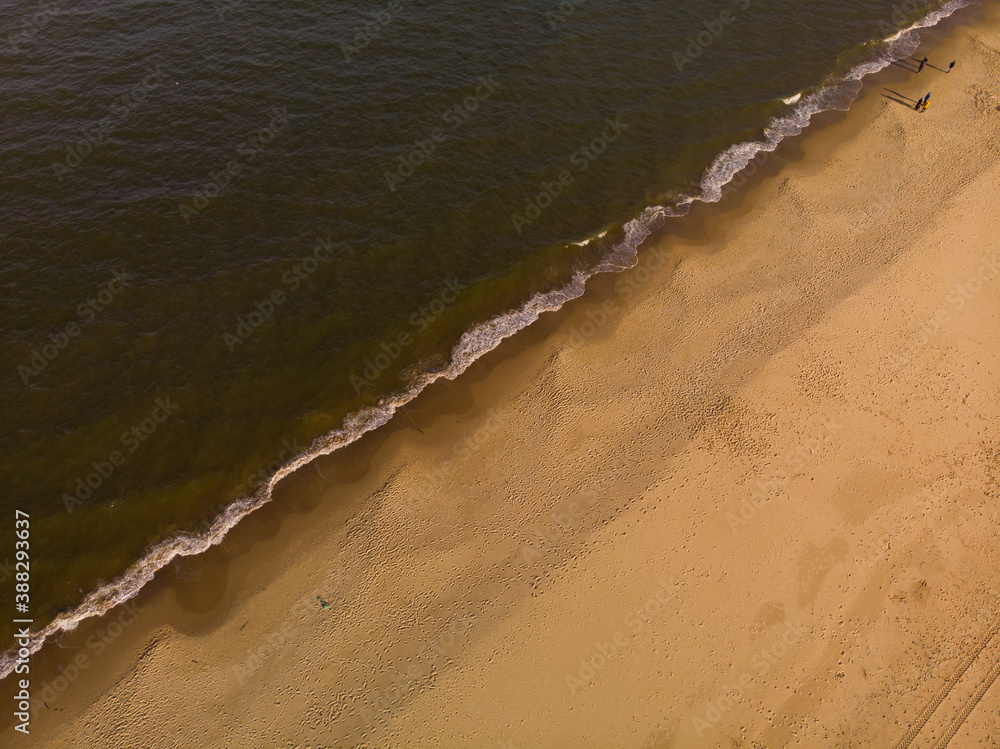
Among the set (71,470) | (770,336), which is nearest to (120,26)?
(71,470)

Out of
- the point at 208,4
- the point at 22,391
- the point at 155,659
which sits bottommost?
the point at 155,659

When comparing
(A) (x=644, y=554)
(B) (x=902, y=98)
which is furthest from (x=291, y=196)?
(B) (x=902, y=98)

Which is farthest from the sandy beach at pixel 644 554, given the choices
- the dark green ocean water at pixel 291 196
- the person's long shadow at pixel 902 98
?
the person's long shadow at pixel 902 98

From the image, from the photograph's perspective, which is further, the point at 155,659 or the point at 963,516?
the point at 963,516

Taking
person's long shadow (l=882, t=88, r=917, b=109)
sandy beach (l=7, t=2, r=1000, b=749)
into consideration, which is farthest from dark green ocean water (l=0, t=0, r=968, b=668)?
sandy beach (l=7, t=2, r=1000, b=749)

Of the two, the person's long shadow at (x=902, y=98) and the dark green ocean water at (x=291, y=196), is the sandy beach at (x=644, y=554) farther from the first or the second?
the person's long shadow at (x=902, y=98)

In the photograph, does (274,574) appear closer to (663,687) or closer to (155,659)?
(155,659)

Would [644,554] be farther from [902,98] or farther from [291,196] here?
[902,98]

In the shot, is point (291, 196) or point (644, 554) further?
point (291, 196)
